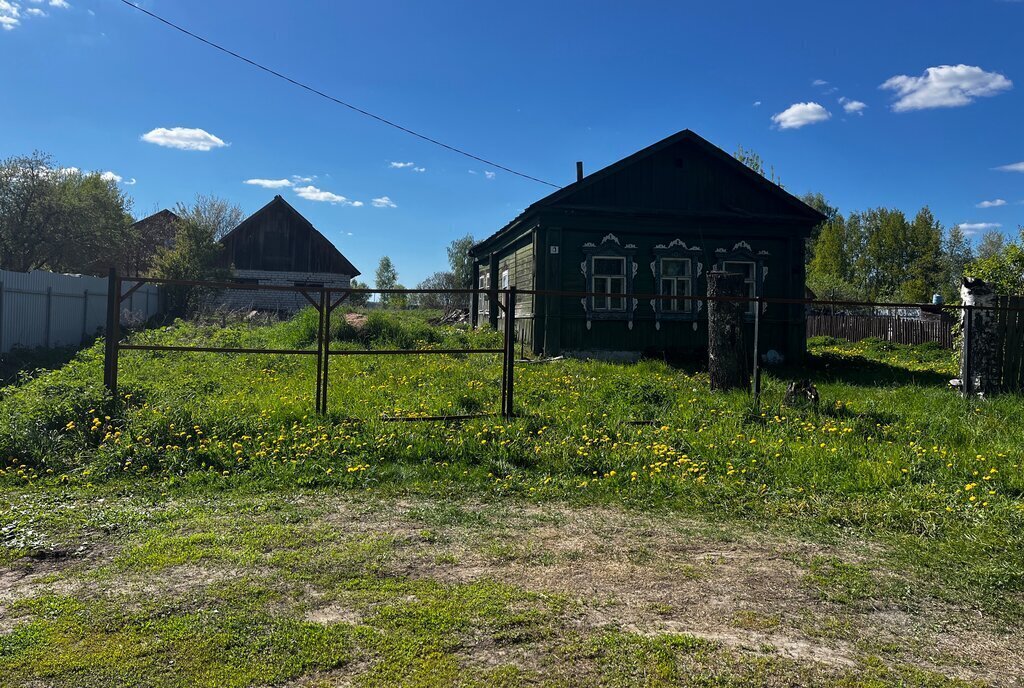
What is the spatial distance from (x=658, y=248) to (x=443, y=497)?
1196cm

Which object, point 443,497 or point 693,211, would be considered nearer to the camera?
point 443,497

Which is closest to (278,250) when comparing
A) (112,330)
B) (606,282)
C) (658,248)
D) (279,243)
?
(279,243)

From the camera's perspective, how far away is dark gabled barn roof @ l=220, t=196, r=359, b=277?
29906mm

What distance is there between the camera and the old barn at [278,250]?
97.8 feet

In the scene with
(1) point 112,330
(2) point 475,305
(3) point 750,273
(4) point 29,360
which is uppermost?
(3) point 750,273

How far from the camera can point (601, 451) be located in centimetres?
670

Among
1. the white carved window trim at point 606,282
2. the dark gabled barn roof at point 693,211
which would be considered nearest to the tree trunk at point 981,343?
the dark gabled barn roof at point 693,211

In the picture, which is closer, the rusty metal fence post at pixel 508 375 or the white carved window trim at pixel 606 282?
the rusty metal fence post at pixel 508 375

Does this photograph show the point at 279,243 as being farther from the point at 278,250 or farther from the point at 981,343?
the point at 981,343

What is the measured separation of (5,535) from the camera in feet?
14.7

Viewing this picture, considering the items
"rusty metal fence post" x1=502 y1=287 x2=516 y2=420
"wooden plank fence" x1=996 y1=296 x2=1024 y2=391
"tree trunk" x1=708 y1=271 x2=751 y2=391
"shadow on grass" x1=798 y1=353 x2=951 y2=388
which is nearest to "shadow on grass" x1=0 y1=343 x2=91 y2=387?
"rusty metal fence post" x1=502 y1=287 x2=516 y2=420

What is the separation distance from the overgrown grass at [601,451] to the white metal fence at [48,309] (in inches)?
254

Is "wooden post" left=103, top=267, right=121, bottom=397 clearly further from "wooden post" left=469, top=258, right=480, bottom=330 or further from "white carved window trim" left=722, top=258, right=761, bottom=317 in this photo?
"wooden post" left=469, top=258, right=480, bottom=330

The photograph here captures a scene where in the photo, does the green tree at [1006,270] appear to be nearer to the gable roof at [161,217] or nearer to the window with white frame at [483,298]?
the window with white frame at [483,298]
